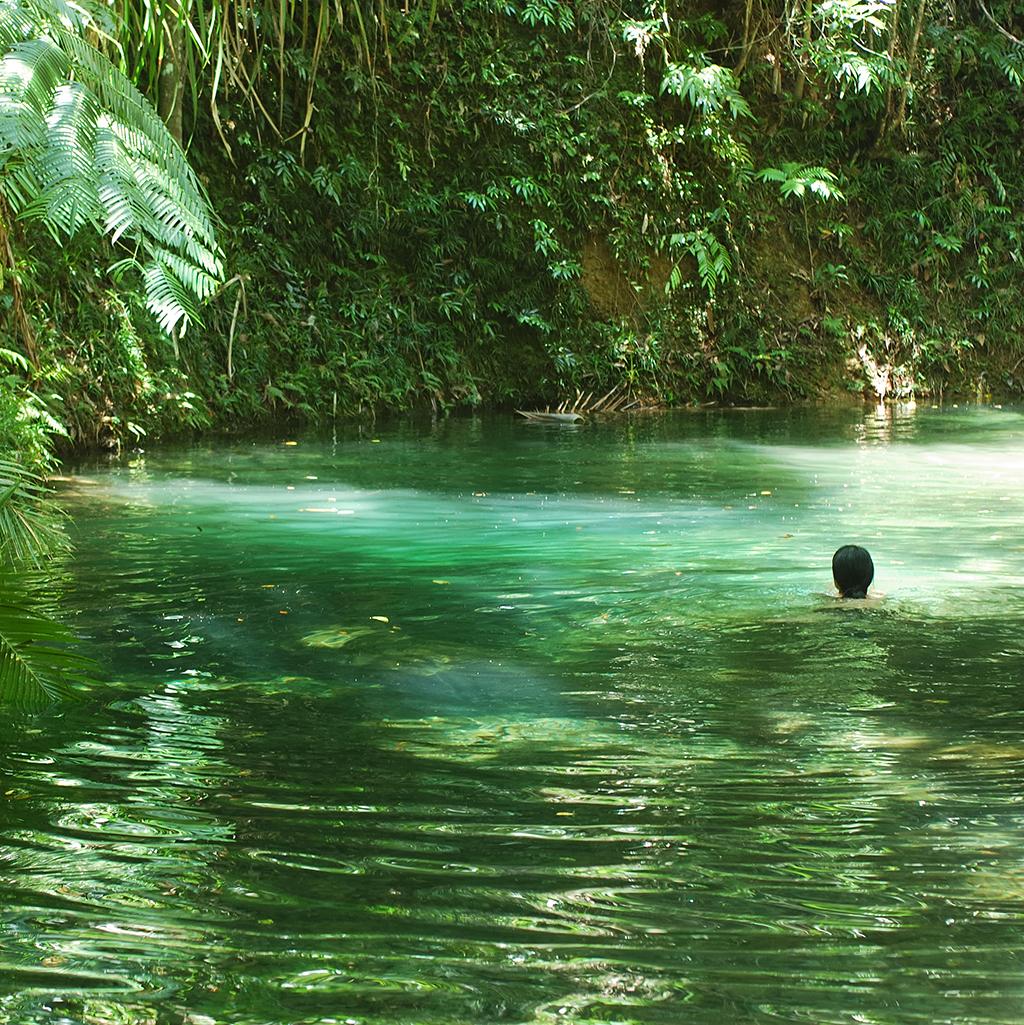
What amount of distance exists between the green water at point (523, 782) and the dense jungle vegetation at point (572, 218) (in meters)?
5.54

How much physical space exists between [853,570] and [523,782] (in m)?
2.49

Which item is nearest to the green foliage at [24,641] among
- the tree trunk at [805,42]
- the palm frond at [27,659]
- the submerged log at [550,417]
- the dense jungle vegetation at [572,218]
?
the palm frond at [27,659]

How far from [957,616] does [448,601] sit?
2.11 meters

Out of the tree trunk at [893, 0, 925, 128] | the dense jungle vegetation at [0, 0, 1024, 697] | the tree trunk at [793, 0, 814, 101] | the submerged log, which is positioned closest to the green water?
the dense jungle vegetation at [0, 0, 1024, 697]

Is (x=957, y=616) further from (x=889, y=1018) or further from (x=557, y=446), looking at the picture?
(x=557, y=446)

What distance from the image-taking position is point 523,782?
3709mm

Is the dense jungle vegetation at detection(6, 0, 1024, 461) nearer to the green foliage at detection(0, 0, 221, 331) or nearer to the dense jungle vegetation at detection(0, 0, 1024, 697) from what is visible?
the dense jungle vegetation at detection(0, 0, 1024, 697)

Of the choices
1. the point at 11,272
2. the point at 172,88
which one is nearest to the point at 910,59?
the point at 172,88

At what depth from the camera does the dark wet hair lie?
570 cm

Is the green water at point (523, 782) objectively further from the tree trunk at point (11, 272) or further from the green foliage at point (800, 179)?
the green foliage at point (800, 179)

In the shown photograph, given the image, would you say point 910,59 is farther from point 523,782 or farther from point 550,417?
point 523,782

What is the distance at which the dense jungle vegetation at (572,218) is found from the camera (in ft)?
43.2

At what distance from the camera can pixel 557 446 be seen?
39.6ft

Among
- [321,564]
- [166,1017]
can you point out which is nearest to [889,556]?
Result: [321,564]
